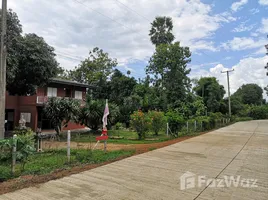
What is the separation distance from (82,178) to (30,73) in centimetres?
989

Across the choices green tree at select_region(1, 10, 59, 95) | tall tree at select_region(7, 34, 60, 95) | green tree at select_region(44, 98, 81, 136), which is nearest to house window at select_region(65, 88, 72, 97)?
green tree at select_region(44, 98, 81, 136)

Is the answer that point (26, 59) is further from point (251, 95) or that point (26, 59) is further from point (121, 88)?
point (251, 95)

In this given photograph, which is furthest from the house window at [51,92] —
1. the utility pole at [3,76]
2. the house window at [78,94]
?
the utility pole at [3,76]

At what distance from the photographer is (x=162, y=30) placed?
3197 centimetres

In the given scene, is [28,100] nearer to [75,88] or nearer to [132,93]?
[75,88]

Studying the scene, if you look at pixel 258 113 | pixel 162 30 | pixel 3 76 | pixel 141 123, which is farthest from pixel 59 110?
pixel 258 113

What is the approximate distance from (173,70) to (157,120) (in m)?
14.6

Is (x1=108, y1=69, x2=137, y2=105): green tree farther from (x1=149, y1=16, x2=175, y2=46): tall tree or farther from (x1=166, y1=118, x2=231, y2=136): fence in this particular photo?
(x1=166, y1=118, x2=231, y2=136): fence

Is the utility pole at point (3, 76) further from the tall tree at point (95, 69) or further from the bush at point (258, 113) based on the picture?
the bush at point (258, 113)

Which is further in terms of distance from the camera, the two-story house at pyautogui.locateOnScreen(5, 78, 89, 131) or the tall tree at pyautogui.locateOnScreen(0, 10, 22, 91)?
the two-story house at pyautogui.locateOnScreen(5, 78, 89, 131)

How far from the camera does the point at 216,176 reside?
215 inches
